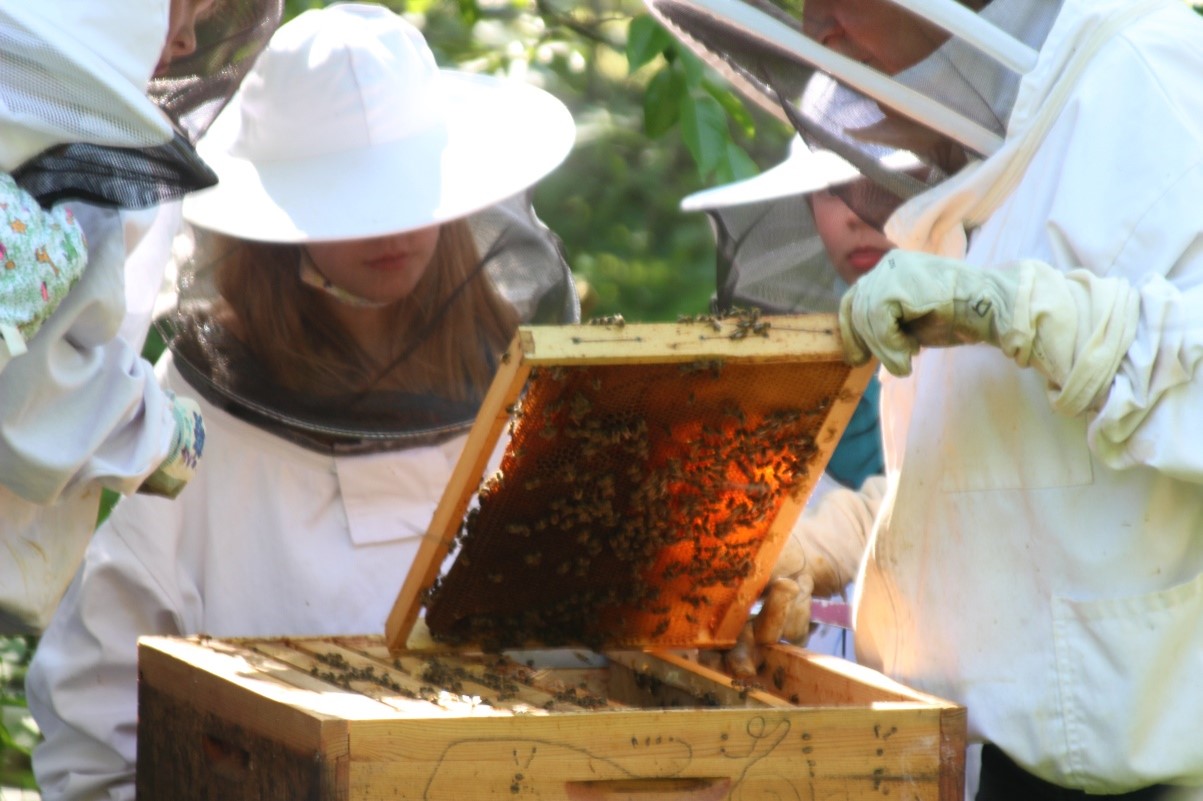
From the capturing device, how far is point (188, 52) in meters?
2.72

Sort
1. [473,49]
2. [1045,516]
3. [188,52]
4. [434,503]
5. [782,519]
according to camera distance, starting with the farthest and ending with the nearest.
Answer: [473,49]
[434,503]
[188,52]
[782,519]
[1045,516]

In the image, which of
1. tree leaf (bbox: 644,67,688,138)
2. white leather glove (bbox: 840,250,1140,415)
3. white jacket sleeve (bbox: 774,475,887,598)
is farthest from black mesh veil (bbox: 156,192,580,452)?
white leather glove (bbox: 840,250,1140,415)

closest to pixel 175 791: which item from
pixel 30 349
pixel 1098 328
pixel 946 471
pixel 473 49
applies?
pixel 30 349

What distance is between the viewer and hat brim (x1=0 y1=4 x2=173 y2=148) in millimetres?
1795

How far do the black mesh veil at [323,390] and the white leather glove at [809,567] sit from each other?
81 cm

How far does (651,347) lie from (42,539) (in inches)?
39.2

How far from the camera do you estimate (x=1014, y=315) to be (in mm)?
1870

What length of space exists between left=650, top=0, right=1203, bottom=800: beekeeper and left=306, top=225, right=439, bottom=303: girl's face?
1021 millimetres

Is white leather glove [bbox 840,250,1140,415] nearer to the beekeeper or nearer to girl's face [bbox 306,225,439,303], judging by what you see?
the beekeeper

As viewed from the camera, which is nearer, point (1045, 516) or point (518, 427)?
point (1045, 516)

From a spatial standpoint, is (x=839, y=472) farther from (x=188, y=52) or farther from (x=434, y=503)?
(x=188, y=52)

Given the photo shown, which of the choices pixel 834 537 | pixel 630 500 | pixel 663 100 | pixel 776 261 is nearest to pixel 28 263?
pixel 630 500

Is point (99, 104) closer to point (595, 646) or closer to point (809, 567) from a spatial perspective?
point (595, 646)

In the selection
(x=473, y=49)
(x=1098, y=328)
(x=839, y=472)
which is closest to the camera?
(x=1098, y=328)
